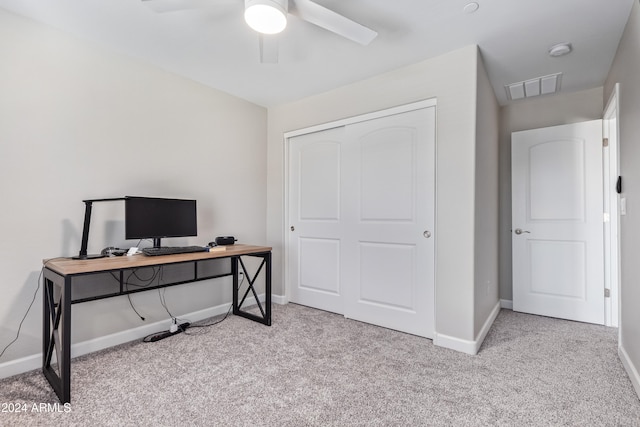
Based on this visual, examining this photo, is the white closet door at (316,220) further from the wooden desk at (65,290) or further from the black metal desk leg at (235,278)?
the wooden desk at (65,290)

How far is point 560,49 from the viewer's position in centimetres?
239

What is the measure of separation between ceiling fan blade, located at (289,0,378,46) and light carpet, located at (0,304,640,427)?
2.13 metres

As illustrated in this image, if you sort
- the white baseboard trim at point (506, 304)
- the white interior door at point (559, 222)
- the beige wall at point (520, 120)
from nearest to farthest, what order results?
the white interior door at point (559, 222)
the beige wall at point (520, 120)
the white baseboard trim at point (506, 304)

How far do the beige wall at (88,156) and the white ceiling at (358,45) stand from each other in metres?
0.22

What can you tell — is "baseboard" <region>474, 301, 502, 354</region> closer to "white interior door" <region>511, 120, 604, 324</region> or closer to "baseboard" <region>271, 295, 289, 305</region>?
"white interior door" <region>511, 120, 604, 324</region>

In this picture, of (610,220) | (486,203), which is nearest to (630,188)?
(486,203)

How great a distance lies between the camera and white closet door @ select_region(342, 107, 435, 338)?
105 inches

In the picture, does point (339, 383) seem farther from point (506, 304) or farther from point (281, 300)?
point (506, 304)

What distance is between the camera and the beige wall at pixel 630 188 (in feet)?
6.12

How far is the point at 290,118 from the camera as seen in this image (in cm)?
365

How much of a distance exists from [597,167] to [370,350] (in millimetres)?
2847

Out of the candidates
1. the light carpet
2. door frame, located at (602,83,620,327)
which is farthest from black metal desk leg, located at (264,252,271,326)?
door frame, located at (602,83,620,327)

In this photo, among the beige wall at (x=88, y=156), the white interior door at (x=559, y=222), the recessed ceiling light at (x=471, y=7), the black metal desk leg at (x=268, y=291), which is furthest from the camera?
the white interior door at (x=559, y=222)

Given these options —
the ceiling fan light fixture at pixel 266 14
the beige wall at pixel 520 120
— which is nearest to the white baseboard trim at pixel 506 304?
the beige wall at pixel 520 120
